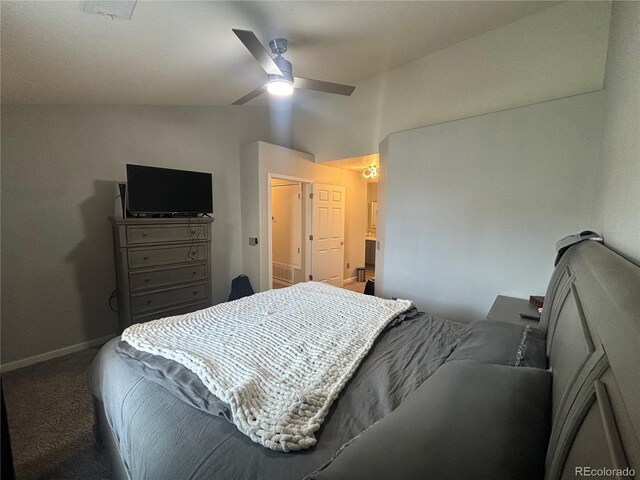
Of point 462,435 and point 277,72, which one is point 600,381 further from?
point 277,72

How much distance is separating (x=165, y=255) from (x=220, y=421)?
8.01 feet

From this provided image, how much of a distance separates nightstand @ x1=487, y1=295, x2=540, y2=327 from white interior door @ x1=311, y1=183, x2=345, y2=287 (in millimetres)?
2879

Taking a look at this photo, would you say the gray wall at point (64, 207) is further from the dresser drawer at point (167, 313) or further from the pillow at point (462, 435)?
the pillow at point (462, 435)

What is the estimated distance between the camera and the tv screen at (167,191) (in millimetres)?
2699

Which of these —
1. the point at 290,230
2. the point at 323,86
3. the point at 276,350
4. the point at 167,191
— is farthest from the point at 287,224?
the point at 276,350

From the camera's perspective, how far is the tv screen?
270 centimetres

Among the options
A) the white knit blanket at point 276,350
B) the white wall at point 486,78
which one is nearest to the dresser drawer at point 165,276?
the white knit blanket at point 276,350

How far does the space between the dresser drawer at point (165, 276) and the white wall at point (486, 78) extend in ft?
8.73

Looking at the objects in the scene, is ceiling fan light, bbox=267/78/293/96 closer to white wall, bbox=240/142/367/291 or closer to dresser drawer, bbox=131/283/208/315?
white wall, bbox=240/142/367/291

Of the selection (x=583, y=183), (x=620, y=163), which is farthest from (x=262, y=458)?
(x=583, y=183)

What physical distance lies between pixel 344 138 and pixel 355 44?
146cm

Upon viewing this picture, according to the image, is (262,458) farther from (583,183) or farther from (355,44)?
(355,44)

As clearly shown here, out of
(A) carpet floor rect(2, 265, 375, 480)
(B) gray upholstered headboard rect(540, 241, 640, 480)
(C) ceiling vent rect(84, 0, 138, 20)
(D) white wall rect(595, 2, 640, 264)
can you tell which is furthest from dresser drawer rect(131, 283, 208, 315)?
(D) white wall rect(595, 2, 640, 264)

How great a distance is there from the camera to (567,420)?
570mm
